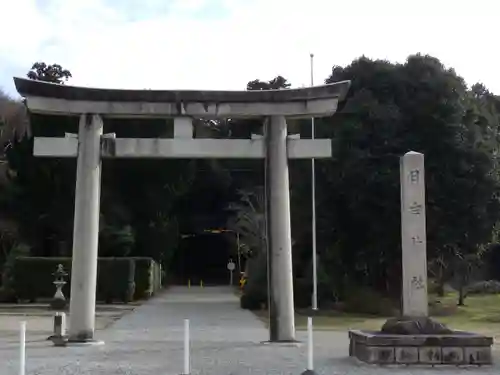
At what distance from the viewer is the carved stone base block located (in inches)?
534

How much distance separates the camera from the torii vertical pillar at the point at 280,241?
17516 millimetres

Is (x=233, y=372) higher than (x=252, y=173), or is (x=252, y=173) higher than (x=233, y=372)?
(x=252, y=173)

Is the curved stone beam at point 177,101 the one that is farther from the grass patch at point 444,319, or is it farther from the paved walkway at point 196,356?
the grass patch at point 444,319

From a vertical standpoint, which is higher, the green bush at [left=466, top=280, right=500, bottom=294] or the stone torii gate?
the stone torii gate

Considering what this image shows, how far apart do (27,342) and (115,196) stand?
29296 mm

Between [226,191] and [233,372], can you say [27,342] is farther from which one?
[226,191]

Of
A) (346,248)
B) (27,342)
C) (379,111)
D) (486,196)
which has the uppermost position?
(379,111)

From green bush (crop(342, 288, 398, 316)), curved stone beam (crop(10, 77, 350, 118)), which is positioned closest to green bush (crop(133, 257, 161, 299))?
green bush (crop(342, 288, 398, 316))

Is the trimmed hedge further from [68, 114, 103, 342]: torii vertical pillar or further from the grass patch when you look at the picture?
[68, 114, 103, 342]: torii vertical pillar

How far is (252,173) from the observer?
196 feet

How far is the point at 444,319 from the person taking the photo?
2844cm

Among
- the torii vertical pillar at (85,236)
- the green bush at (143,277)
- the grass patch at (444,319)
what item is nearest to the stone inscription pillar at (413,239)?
the torii vertical pillar at (85,236)

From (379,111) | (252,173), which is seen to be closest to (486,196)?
(379,111)

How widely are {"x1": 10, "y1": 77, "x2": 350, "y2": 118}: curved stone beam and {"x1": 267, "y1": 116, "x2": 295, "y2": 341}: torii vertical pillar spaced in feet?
3.03
